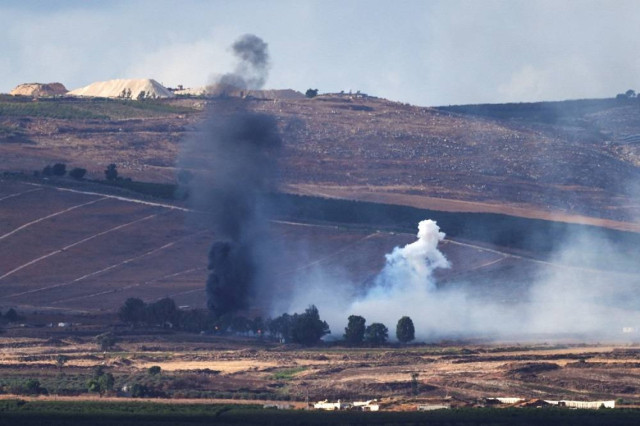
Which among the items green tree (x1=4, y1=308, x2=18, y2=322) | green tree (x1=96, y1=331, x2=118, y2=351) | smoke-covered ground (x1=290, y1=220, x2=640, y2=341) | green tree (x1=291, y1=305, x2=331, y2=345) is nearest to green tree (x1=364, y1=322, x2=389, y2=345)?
green tree (x1=291, y1=305, x2=331, y2=345)

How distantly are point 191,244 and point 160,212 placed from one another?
1109cm

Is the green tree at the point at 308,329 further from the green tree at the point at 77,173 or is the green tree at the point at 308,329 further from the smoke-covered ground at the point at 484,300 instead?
the green tree at the point at 77,173

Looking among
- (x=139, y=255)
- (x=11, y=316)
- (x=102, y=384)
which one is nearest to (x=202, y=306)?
(x=11, y=316)

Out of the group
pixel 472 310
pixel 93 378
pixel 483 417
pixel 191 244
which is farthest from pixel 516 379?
pixel 191 244

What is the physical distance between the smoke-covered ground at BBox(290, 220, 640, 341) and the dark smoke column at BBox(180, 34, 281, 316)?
5723 millimetres

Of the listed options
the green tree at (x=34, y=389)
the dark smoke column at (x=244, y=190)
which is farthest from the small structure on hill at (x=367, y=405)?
the dark smoke column at (x=244, y=190)

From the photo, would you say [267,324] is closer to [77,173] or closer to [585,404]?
[585,404]

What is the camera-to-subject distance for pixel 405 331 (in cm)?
13488

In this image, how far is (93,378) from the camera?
110 meters

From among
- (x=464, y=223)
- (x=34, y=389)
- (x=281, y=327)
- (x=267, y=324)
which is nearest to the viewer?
(x=34, y=389)

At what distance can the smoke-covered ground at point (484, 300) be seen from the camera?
142625mm

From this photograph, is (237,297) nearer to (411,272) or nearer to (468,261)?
(411,272)

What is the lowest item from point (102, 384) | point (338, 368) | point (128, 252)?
point (102, 384)

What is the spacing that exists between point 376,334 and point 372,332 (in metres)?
0.40
